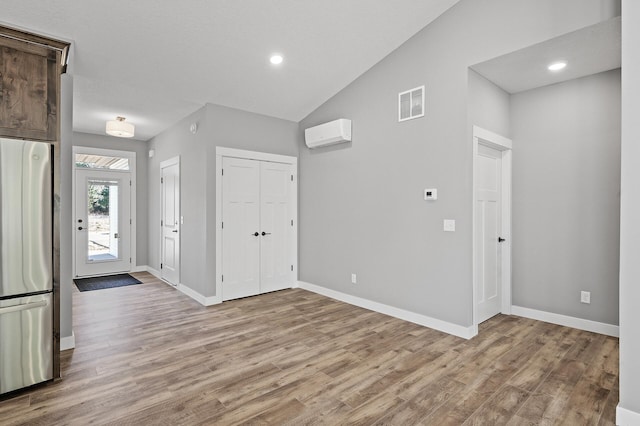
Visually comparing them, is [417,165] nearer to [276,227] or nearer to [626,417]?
[276,227]

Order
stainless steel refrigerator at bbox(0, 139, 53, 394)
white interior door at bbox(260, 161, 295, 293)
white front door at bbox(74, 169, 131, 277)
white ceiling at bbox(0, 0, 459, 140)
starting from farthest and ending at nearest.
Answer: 1. white front door at bbox(74, 169, 131, 277)
2. white interior door at bbox(260, 161, 295, 293)
3. white ceiling at bbox(0, 0, 459, 140)
4. stainless steel refrigerator at bbox(0, 139, 53, 394)

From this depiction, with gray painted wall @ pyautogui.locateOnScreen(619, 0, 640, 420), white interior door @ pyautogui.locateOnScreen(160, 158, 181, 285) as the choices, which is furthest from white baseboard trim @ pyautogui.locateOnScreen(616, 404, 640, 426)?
white interior door @ pyautogui.locateOnScreen(160, 158, 181, 285)

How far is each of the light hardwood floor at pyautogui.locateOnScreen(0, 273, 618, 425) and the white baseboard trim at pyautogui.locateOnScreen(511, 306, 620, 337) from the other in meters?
0.11

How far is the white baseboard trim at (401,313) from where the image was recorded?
3541 millimetres

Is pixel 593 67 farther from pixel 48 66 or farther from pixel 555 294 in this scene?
pixel 48 66

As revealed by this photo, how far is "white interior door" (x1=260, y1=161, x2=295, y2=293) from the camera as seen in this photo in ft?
17.3

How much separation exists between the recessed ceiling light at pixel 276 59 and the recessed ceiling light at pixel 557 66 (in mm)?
2863

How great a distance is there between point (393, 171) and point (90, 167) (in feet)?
18.9

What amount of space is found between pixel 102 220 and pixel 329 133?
493 cm

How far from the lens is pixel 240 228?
5.01 metres

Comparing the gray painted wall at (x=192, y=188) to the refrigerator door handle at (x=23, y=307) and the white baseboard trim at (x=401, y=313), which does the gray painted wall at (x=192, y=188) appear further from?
the refrigerator door handle at (x=23, y=307)

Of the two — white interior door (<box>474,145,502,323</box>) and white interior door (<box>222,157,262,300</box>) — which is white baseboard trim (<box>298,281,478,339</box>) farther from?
white interior door (<box>222,157,262,300</box>)

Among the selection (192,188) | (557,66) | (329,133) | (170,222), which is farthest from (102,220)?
(557,66)

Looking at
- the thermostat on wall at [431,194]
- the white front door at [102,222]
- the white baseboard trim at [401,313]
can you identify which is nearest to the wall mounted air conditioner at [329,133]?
the thermostat on wall at [431,194]
